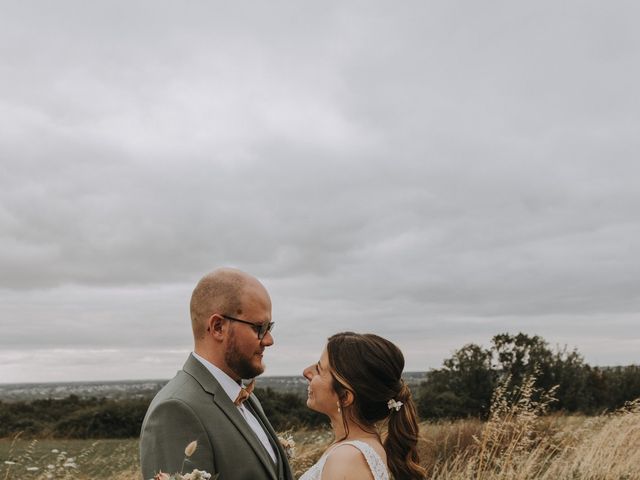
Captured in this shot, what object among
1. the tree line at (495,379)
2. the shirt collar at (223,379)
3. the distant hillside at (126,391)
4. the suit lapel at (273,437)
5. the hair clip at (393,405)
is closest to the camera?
the shirt collar at (223,379)

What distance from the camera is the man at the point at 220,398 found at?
3.31 metres

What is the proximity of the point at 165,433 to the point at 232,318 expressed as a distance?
69 centimetres

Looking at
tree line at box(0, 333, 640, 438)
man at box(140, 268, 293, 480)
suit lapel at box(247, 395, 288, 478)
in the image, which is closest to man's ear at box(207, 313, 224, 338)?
man at box(140, 268, 293, 480)

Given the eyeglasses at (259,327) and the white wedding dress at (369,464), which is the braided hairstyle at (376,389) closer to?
the white wedding dress at (369,464)

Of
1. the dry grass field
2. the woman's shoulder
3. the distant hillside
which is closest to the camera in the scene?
the woman's shoulder

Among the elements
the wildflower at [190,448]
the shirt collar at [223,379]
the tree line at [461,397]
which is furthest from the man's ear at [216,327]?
the tree line at [461,397]

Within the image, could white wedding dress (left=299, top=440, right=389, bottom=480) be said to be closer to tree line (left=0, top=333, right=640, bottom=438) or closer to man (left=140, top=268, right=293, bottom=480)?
man (left=140, top=268, right=293, bottom=480)

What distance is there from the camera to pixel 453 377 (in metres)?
26.9

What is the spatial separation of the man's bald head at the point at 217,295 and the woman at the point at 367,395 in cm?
68

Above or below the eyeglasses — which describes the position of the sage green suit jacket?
below

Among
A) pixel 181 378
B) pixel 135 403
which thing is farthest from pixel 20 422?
pixel 181 378

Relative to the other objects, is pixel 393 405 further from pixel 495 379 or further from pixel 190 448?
pixel 495 379

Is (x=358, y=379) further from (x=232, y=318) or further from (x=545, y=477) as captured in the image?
(x=545, y=477)

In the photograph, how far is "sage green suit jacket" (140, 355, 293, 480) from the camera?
3258 millimetres
